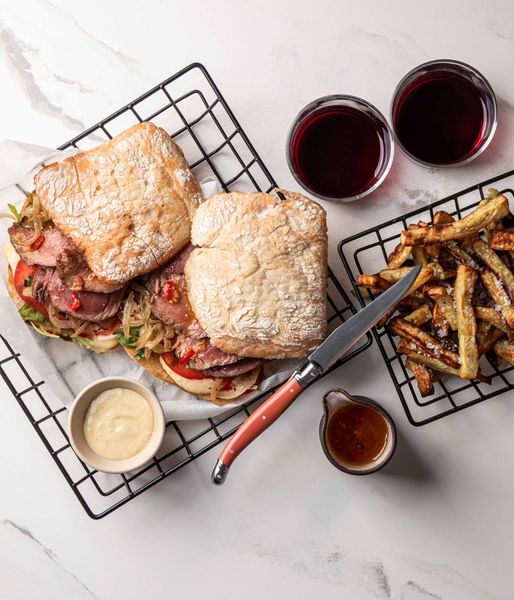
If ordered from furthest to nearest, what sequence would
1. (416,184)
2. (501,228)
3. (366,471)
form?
(416,184) < (366,471) < (501,228)

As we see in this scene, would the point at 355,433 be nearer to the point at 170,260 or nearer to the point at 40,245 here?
the point at 170,260

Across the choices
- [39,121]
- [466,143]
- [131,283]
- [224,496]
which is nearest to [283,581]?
[224,496]

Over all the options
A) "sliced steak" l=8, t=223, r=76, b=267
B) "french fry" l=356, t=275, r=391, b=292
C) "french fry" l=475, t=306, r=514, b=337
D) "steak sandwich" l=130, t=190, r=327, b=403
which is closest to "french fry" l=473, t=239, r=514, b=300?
"french fry" l=475, t=306, r=514, b=337

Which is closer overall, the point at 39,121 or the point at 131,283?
the point at 131,283

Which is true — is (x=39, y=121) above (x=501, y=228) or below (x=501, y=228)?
above

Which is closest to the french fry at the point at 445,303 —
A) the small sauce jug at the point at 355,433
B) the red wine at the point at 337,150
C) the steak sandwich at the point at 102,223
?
the small sauce jug at the point at 355,433

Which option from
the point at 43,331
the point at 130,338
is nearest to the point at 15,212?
the point at 43,331

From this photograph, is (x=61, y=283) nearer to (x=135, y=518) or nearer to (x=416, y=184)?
(x=135, y=518)

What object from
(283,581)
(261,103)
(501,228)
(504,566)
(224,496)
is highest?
(261,103)
